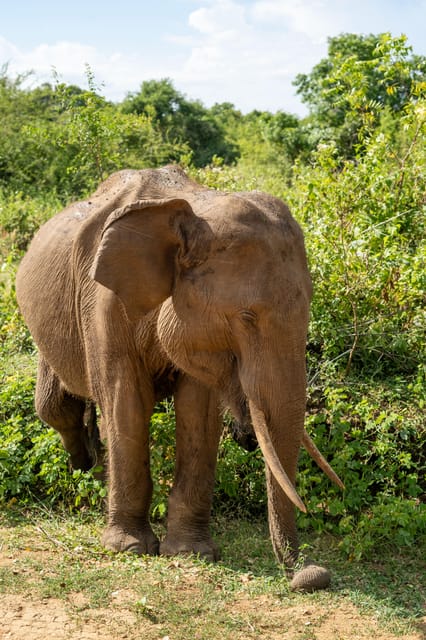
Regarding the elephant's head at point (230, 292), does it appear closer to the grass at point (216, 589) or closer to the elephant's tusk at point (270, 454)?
the elephant's tusk at point (270, 454)

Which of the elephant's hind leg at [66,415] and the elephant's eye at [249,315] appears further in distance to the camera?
the elephant's hind leg at [66,415]

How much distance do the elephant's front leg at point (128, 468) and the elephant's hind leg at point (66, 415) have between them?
3.55 feet

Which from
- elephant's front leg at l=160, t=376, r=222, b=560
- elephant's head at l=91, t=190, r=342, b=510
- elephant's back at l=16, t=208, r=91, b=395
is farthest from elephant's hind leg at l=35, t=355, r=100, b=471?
elephant's head at l=91, t=190, r=342, b=510

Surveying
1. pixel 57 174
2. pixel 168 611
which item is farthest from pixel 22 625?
pixel 57 174

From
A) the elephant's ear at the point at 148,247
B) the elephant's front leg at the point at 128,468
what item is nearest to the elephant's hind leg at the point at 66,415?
the elephant's front leg at the point at 128,468

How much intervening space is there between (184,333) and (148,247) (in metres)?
0.46

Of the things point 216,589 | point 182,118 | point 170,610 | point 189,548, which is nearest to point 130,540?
point 189,548

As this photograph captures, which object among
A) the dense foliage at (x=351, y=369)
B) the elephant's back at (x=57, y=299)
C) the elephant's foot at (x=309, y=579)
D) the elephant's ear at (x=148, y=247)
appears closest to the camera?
the elephant's ear at (x=148, y=247)

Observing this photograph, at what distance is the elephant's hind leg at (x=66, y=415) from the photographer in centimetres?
606

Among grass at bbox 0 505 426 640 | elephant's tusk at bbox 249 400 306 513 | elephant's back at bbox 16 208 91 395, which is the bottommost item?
grass at bbox 0 505 426 640

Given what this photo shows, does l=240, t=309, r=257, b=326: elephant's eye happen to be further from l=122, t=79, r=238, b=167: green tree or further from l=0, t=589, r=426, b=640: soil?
l=122, t=79, r=238, b=167: green tree

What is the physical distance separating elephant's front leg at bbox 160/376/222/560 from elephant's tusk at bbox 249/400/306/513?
894mm

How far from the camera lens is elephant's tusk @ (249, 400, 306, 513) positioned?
380 centimetres

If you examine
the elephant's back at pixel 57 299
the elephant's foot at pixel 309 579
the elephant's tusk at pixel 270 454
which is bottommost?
the elephant's foot at pixel 309 579
